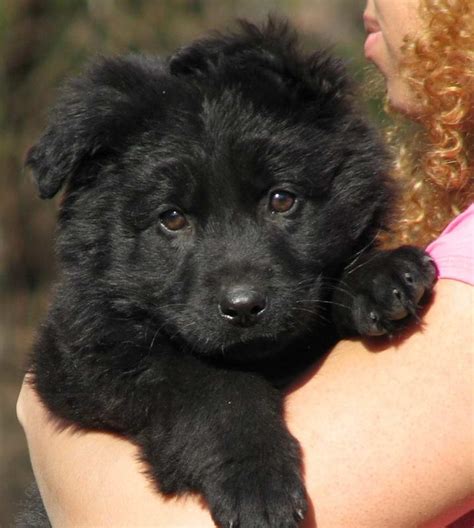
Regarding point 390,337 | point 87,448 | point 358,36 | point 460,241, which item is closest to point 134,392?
point 87,448

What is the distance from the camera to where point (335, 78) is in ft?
9.73

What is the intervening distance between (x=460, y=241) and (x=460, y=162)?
26.1 inches

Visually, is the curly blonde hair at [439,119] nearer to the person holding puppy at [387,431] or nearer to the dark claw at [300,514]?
the person holding puppy at [387,431]

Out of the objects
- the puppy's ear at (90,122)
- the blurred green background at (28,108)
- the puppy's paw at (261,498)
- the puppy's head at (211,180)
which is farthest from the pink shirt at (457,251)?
the blurred green background at (28,108)

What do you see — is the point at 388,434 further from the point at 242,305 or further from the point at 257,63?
the point at 257,63

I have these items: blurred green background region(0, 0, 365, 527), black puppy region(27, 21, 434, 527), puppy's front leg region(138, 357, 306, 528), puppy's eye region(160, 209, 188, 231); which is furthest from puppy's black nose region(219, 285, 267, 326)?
blurred green background region(0, 0, 365, 527)

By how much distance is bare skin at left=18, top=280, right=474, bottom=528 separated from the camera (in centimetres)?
231

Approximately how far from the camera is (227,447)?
97.7 inches

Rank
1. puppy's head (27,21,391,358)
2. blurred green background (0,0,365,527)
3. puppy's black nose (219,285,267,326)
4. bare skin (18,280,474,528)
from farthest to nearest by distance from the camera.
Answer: blurred green background (0,0,365,527) < puppy's head (27,21,391,358) < puppy's black nose (219,285,267,326) < bare skin (18,280,474,528)

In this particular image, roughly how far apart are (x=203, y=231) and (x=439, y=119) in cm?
76

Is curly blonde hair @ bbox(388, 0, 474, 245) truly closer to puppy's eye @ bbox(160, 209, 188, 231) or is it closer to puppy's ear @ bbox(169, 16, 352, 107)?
puppy's ear @ bbox(169, 16, 352, 107)

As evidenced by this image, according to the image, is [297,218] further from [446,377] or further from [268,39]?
[446,377]

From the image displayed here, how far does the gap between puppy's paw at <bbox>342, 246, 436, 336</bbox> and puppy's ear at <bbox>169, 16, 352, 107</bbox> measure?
53cm

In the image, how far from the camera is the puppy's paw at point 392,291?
2.48 meters
